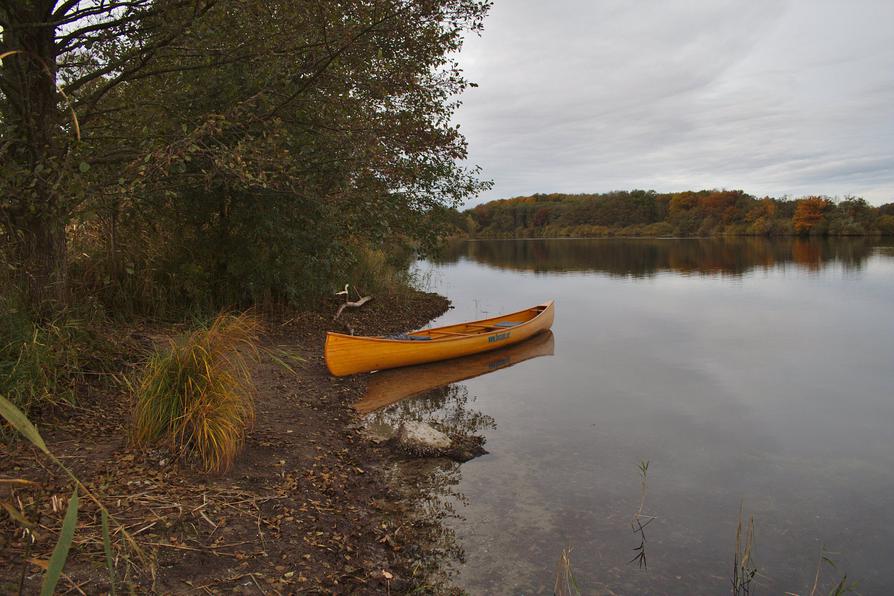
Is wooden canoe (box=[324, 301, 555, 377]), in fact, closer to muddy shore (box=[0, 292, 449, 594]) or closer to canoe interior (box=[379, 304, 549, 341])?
canoe interior (box=[379, 304, 549, 341])

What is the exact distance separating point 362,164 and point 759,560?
6.42m

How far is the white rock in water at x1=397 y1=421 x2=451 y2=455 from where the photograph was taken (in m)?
6.84

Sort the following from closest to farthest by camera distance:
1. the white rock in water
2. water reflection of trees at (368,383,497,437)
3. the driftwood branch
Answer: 1. the white rock in water
2. water reflection of trees at (368,383,497,437)
3. the driftwood branch

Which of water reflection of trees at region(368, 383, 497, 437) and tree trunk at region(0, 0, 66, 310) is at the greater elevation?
tree trunk at region(0, 0, 66, 310)

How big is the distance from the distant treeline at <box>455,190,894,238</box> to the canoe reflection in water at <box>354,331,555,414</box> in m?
40.5

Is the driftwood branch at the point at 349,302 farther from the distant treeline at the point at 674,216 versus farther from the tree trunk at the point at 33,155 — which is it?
the distant treeline at the point at 674,216

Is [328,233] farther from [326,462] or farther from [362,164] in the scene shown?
[326,462]

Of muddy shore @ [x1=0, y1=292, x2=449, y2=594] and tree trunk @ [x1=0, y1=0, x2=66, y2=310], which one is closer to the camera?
muddy shore @ [x1=0, y1=292, x2=449, y2=594]

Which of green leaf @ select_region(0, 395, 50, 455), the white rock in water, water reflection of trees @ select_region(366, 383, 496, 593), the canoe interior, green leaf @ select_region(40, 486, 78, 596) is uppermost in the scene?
green leaf @ select_region(0, 395, 50, 455)

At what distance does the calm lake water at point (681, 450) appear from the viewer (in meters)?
5.09

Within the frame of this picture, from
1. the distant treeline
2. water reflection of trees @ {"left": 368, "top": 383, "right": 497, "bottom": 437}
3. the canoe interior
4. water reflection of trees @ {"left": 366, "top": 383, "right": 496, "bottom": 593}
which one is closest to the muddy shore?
water reflection of trees @ {"left": 366, "top": 383, "right": 496, "bottom": 593}

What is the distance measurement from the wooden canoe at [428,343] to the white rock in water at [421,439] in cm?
246

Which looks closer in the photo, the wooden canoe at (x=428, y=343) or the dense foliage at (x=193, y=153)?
the dense foliage at (x=193, y=153)

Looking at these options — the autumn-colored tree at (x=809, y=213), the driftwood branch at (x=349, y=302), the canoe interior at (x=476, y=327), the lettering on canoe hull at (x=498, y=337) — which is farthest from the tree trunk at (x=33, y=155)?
the autumn-colored tree at (x=809, y=213)
